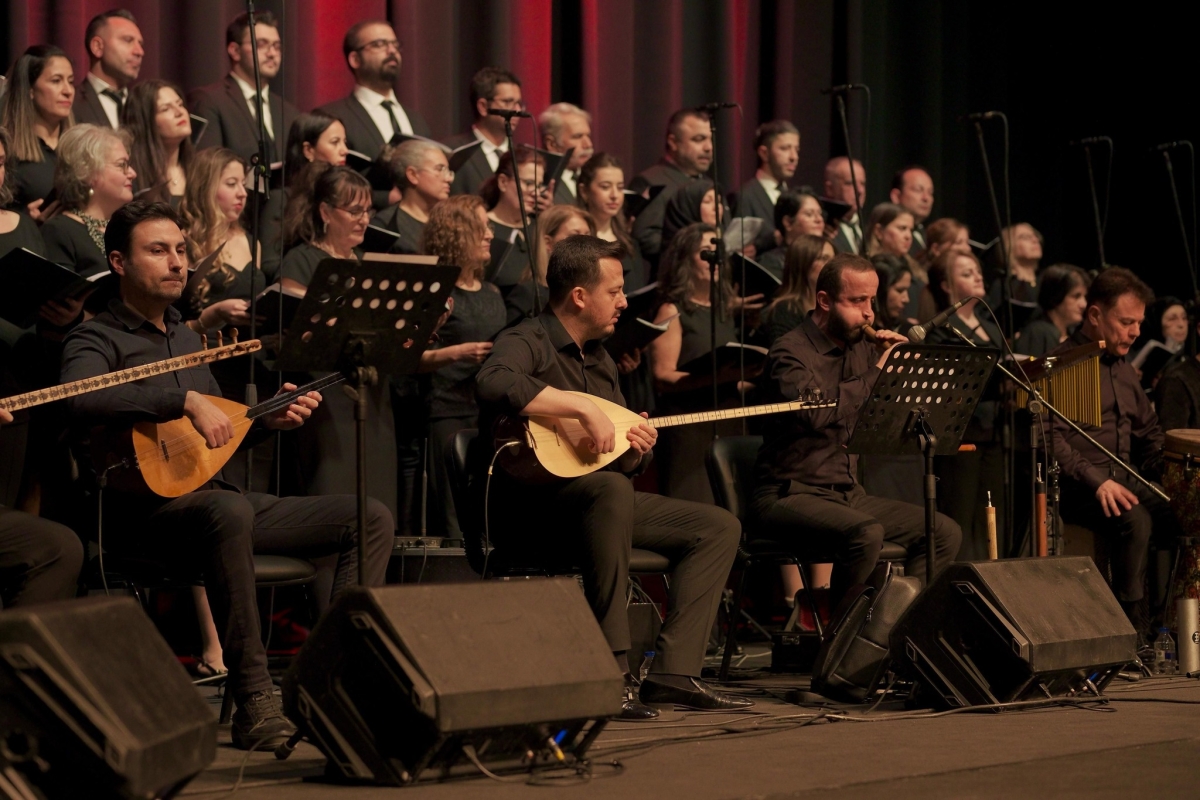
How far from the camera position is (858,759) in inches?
142

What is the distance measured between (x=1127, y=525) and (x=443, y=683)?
370 cm

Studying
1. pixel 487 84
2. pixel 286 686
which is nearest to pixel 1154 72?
pixel 487 84

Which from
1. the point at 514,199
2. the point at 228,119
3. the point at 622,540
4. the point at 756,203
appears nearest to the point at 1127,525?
the point at 622,540

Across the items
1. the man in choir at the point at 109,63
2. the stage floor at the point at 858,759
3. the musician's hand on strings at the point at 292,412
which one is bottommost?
the stage floor at the point at 858,759

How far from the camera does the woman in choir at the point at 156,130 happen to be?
6262 mm

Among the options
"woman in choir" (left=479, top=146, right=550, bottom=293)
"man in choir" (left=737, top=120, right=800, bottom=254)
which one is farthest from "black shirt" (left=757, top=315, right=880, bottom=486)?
"man in choir" (left=737, top=120, right=800, bottom=254)

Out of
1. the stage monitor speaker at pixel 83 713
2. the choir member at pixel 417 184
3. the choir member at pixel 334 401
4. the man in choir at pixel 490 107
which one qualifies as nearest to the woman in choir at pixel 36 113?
the choir member at pixel 334 401

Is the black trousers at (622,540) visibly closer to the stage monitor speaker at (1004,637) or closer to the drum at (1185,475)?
the stage monitor speaker at (1004,637)

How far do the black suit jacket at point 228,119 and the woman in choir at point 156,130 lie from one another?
2.44 feet

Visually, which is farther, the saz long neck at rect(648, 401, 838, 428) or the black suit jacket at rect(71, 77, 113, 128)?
the black suit jacket at rect(71, 77, 113, 128)

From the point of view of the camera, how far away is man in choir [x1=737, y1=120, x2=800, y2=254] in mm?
8312

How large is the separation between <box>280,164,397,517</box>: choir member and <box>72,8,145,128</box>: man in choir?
1.33 meters

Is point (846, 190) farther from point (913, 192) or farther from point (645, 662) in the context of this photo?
point (645, 662)

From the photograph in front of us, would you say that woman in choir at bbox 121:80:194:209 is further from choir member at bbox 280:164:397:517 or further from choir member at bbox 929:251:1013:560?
choir member at bbox 929:251:1013:560
